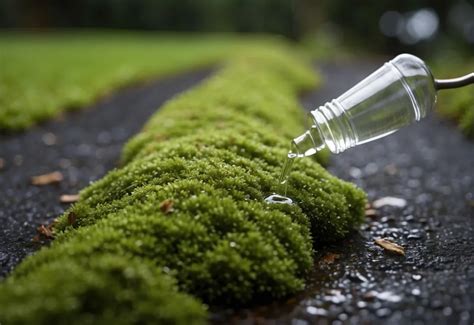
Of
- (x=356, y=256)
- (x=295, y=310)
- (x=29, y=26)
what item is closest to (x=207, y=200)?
(x=295, y=310)

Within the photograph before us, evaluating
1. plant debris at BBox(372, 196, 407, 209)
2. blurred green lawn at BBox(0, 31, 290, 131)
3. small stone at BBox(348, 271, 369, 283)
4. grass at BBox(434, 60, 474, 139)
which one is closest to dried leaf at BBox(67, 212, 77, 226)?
small stone at BBox(348, 271, 369, 283)

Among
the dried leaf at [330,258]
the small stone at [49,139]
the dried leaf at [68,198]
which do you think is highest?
the dried leaf at [330,258]

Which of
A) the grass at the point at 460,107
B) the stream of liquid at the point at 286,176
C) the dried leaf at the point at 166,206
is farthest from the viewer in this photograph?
the grass at the point at 460,107

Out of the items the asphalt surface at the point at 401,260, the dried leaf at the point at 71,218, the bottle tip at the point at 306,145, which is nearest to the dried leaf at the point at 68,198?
the dried leaf at the point at 71,218

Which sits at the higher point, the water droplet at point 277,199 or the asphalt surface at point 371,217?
the water droplet at point 277,199

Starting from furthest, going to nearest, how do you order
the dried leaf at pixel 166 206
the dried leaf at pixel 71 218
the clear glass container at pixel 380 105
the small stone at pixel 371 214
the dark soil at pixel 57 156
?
the small stone at pixel 371 214, the dark soil at pixel 57 156, the dried leaf at pixel 71 218, the clear glass container at pixel 380 105, the dried leaf at pixel 166 206

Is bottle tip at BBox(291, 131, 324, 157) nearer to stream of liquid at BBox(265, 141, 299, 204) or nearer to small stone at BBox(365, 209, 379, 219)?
stream of liquid at BBox(265, 141, 299, 204)

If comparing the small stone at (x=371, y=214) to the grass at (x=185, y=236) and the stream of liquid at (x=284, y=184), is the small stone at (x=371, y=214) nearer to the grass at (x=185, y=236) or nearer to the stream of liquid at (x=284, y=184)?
the grass at (x=185, y=236)

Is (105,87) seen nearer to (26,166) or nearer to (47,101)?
(47,101)
